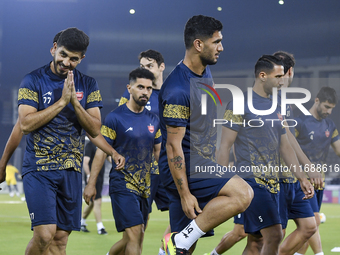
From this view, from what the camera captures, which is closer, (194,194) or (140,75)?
(194,194)

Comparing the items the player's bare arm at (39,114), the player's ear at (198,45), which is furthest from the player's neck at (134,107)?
the player's ear at (198,45)

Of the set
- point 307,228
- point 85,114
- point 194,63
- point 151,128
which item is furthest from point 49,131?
point 307,228

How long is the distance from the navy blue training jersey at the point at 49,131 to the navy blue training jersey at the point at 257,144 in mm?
1521

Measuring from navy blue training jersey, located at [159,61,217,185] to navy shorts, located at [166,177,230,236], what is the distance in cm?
11

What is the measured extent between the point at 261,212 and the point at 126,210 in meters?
1.38

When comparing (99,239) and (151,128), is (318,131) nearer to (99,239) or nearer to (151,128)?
(151,128)

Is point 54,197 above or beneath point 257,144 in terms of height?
beneath

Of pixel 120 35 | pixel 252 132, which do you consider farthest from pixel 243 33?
pixel 252 132

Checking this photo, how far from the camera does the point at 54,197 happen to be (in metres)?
4.05

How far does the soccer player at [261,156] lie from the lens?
4.43 meters

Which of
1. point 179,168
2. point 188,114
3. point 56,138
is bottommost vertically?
point 179,168

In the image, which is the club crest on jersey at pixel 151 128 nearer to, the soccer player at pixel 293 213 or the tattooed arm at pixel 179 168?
the soccer player at pixel 293 213

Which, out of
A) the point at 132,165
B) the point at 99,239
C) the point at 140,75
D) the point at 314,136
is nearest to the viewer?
the point at 132,165

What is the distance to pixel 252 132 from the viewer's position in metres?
4.62
